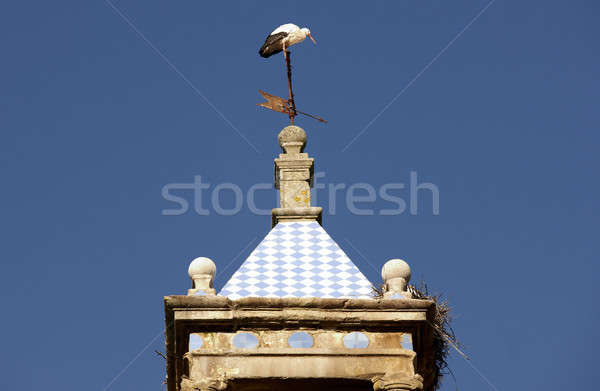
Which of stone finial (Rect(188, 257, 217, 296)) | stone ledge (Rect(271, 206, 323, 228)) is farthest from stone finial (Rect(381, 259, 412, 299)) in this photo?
stone ledge (Rect(271, 206, 323, 228))

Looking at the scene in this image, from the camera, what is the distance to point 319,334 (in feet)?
56.2

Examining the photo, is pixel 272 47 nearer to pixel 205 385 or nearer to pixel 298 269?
pixel 298 269

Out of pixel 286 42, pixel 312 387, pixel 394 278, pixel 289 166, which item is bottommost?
pixel 312 387

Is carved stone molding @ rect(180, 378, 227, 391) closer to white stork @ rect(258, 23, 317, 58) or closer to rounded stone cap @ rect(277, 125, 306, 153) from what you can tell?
rounded stone cap @ rect(277, 125, 306, 153)

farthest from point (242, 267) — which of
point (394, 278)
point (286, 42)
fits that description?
point (286, 42)

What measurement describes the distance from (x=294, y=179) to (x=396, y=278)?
3.34 metres

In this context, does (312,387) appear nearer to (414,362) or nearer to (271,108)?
(414,362)

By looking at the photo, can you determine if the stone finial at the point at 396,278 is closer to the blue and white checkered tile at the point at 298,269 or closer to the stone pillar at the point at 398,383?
the blue and white checkered tile at the point at 298,269

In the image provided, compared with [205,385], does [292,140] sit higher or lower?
higher

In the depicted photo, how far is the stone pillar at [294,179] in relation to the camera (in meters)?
19.8

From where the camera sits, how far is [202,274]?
17.5 m

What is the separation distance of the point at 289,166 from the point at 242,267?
233cm

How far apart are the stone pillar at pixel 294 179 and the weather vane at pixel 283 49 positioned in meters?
0.34

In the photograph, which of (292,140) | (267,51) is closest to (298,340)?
(292,140)
